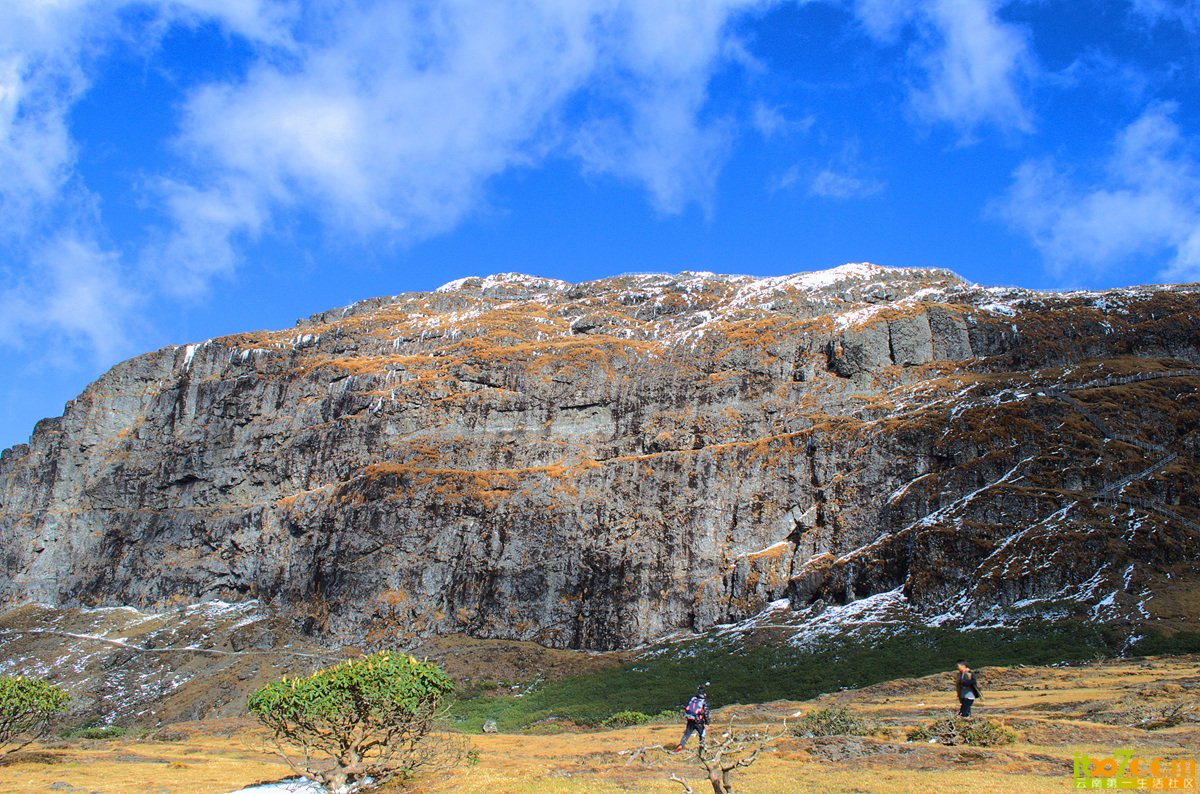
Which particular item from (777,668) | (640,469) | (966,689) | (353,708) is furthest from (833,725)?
(640,469)

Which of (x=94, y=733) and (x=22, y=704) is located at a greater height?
(x=22, y=704)

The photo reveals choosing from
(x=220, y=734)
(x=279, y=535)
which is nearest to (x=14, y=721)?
(x=220, y=734)

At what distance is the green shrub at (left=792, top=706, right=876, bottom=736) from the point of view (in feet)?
101

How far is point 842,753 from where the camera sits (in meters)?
26.3

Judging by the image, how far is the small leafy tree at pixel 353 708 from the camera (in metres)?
27.2

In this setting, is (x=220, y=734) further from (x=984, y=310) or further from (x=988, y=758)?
(x=984, y=310)

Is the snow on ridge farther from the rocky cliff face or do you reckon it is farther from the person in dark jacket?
the person in dark jacket

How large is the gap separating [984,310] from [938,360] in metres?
12.0

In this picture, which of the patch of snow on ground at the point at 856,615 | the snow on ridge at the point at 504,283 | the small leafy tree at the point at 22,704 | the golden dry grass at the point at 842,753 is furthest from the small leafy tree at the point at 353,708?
the snow on ridge at the point at 504,283

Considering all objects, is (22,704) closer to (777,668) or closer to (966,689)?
(966,689)

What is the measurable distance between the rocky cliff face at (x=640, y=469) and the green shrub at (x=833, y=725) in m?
36.5

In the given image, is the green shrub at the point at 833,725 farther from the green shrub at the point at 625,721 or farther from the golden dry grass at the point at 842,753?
the green shrub at the point at 625,721

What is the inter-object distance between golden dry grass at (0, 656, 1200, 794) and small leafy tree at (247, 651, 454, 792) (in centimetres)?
201

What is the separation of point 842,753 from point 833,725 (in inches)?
223
